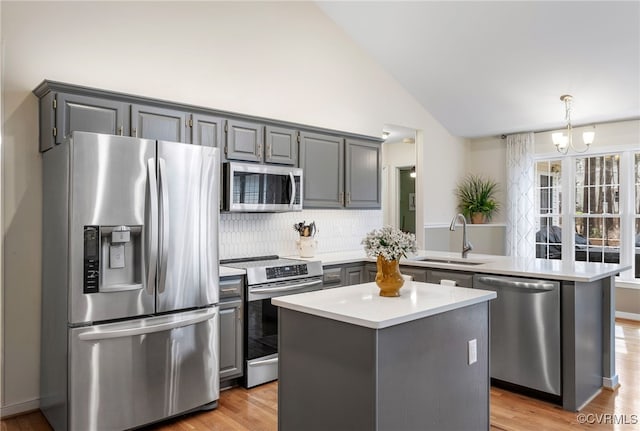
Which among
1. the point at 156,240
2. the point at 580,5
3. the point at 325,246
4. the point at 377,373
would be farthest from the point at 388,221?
the point at 377,373

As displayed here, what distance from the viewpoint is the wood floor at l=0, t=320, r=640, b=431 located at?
290 cm

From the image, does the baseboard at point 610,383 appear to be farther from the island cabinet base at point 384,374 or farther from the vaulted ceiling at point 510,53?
the vaulted ceiling at point 510,53

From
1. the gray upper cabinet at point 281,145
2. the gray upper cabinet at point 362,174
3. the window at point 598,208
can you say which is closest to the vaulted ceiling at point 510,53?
the window at point 598,208

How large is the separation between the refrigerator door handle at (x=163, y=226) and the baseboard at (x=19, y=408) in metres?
1.31

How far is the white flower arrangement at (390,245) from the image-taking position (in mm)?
2211

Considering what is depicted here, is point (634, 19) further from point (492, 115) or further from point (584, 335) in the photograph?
point (584, 335)

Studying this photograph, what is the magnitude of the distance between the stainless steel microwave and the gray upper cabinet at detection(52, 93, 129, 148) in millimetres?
905

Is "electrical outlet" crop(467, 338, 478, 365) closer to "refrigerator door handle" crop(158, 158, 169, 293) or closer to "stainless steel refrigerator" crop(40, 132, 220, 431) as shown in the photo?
"stainless steel refrigerator" crop(40, 132, 220, 431)

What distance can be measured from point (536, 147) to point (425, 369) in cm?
548

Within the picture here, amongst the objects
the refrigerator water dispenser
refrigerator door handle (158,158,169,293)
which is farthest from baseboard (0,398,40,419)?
refrigerator door handle (158,158,169,293)

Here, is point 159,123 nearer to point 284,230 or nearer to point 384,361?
point 284,230

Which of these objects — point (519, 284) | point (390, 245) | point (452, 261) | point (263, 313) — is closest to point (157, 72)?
point (263, 313)

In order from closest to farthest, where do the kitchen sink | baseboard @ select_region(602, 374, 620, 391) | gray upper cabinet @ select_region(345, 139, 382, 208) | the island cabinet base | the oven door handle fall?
the island cabinet base < baseboard @ select_region(602, 374, 620, 391) < the oven door handle < the kitchen sink < gray upper cabinet @ select_region(345, 139, 382, 208)

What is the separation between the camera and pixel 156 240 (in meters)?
2.87
